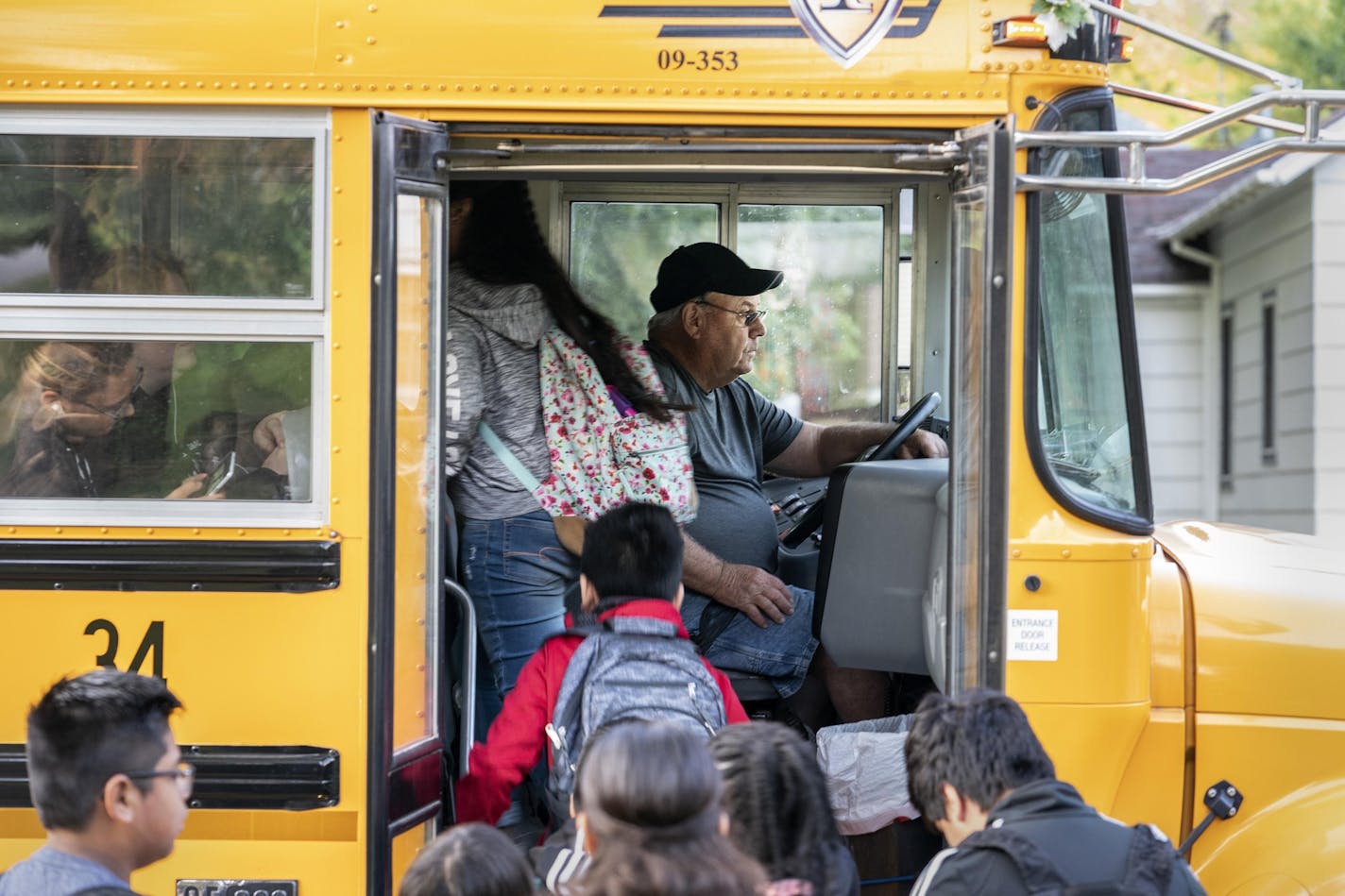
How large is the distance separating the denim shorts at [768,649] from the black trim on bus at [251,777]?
44.9 inches

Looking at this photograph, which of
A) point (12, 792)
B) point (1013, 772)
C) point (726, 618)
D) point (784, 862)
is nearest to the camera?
point (784, 862)

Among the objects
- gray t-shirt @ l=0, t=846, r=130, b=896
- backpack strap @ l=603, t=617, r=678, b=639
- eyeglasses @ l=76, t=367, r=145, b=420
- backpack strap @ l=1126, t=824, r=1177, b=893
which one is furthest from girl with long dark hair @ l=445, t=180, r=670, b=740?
backpack strap @ l=1126, t=824, r=1177, b=893

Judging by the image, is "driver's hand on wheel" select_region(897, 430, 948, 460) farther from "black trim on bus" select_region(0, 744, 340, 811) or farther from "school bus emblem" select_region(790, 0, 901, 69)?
"black trim on bus" select_region(0, 744, 340, 811)

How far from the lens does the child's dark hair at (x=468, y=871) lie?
1951 mm

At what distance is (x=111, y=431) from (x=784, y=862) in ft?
5.28

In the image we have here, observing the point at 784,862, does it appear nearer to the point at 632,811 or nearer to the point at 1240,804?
the point at 632,811

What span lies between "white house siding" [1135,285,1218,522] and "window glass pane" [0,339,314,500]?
37.6 ft

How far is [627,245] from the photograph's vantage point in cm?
473

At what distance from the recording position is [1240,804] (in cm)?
323

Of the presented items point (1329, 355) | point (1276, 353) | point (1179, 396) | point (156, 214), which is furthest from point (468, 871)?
point (1179, 396)

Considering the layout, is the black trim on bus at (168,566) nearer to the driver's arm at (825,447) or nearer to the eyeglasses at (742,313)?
the eyeglasses at (742,313)

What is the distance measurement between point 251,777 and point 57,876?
0.83 m

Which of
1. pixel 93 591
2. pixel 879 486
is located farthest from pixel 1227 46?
pixel 93 591

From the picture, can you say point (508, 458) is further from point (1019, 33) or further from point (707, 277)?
point (1019, 33)
